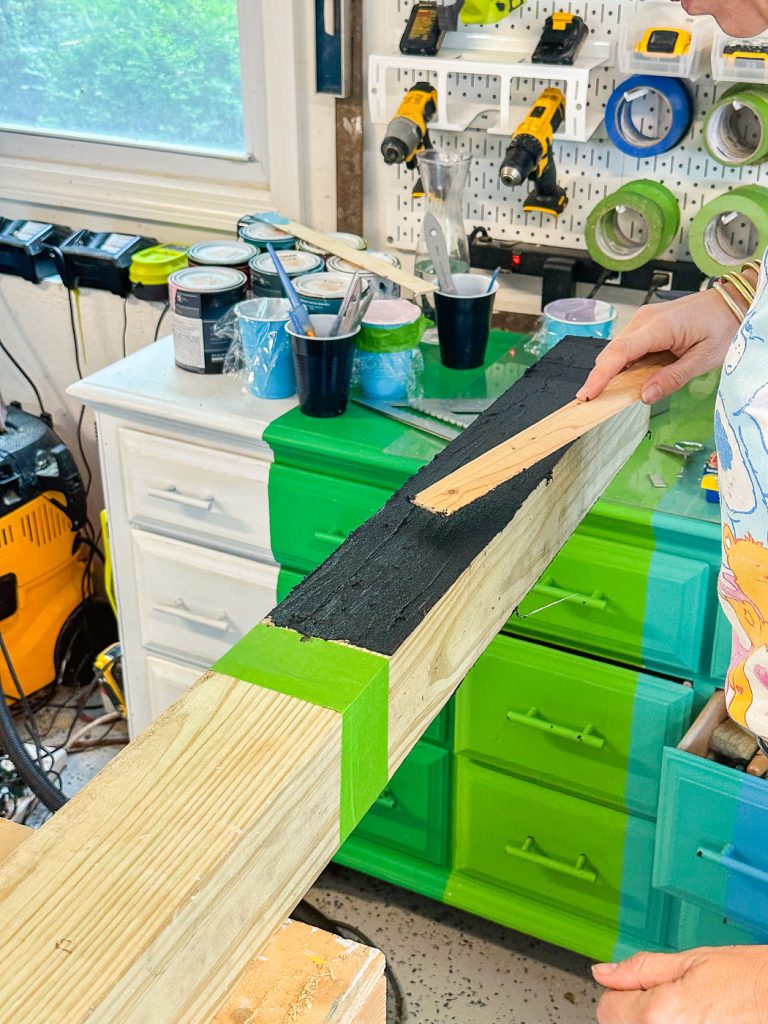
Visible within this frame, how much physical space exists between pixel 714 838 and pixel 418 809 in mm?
551

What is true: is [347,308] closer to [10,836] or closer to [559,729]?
[559,729]

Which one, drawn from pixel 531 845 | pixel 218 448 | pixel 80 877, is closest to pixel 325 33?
pixel 218 448

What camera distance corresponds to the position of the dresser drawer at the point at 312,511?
5.85 ft

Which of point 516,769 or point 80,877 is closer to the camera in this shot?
point 80,877

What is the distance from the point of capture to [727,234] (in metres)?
1.93

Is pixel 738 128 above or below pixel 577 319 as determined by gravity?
above

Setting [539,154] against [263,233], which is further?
[263,233]

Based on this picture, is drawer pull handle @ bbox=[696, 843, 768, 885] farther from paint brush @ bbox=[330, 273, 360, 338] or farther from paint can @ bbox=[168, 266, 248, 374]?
paint can @ bbox=[168, 266, 248, 374]

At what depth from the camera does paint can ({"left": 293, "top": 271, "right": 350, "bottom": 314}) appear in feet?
5.92

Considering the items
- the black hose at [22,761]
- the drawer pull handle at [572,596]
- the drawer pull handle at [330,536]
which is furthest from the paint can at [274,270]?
the black hose at [22,761]

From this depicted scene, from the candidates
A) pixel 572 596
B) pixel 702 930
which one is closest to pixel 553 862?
pixel 702 930

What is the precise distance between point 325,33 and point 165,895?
6.37 ft

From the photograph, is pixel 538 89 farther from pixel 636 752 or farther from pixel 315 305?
pixel 636 752

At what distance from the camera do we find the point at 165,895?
522 mm
